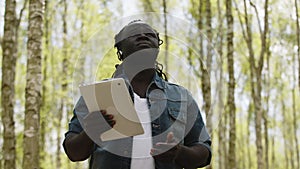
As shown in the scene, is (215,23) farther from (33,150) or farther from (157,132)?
(157,132)

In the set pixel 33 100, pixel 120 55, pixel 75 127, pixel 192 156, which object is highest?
pixel 120 55

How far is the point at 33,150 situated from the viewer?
17.4 ft

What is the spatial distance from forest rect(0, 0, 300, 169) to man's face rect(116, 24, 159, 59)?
0.41ft

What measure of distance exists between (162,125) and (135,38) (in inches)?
14.2

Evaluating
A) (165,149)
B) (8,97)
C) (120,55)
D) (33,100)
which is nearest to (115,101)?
(165,149)

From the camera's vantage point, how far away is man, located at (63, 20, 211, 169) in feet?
7.24

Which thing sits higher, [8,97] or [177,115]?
[8,97]

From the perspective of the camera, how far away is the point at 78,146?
219 cm

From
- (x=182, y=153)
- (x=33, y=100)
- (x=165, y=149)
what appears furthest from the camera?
(x=33, y=100)

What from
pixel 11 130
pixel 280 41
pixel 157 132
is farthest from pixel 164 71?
pixel 280 41

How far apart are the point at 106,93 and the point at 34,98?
3.40 metres

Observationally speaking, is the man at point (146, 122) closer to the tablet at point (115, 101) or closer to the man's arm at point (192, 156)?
the man's arm at point (192, 156)

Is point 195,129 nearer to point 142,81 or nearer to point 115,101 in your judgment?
point 142,81

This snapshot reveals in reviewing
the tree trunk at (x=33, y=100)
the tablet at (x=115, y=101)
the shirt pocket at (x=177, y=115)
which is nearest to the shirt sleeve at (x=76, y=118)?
the tablet at (x=115, y=101)
